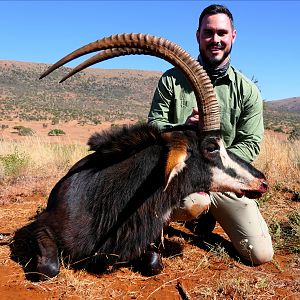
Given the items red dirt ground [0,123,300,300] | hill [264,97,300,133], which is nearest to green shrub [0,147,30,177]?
red dirt ground [0,123,300,300]

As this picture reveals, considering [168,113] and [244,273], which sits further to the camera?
[168,113]

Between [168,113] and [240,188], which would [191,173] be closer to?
[240,188]

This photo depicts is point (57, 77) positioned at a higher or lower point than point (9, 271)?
higher

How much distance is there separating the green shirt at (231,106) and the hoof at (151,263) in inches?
64.8

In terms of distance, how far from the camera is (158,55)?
3.75m

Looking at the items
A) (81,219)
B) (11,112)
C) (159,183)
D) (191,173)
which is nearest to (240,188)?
(191,173)

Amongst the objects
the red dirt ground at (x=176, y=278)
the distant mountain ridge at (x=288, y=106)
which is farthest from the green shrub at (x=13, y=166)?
the distant mountain ridge at (x=288, y=106)

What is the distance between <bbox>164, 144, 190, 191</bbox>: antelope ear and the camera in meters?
3.86

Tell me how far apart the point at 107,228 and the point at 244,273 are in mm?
1585

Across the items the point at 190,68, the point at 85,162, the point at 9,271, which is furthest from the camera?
the point at 85,162

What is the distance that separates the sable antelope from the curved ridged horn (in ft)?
0.29

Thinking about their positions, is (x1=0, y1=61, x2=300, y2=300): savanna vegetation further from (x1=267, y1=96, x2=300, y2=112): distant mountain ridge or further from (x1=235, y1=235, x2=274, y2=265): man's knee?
(x1=267, y1=96, x2=300, y2=112): distant mountain ridge

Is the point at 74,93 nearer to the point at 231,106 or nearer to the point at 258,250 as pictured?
the point at 231,106

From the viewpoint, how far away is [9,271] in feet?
14.3
